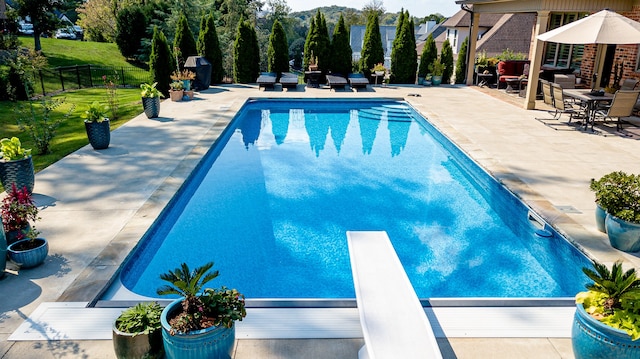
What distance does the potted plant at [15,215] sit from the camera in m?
5.23

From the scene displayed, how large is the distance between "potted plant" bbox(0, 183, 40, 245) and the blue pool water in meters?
1.33

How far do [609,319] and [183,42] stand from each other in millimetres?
18130

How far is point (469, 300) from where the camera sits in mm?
4621

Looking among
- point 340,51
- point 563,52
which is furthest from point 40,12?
point 563,52

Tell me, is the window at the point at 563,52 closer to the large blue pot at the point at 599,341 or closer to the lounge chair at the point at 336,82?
the lounge chair at the point at 336,82

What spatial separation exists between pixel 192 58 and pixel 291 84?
402 centimetres

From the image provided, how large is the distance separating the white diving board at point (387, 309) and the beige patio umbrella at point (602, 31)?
329 inches

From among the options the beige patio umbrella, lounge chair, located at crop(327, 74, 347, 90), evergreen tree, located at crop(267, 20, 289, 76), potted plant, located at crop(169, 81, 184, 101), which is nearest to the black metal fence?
potted plant, located at crop(169, 81, 184, 101)

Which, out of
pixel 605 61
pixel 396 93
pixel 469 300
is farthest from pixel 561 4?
pixel 469 300

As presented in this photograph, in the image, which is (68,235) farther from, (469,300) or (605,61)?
(605,61)

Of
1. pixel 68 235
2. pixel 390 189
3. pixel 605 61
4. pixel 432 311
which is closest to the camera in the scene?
pixel 432 311

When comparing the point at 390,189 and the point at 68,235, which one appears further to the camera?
the point at 390,189

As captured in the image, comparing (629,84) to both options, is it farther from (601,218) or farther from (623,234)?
(623,234)

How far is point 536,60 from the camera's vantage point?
13.4 m
